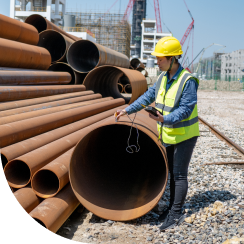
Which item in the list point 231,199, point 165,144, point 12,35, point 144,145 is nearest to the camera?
point 165,144

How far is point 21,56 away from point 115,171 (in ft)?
14.8

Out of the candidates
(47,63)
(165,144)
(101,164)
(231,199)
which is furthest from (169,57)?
(47,63)

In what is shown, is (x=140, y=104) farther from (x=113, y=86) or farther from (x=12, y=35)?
(x=113, y=86)

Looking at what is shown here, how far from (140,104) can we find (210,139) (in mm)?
5226

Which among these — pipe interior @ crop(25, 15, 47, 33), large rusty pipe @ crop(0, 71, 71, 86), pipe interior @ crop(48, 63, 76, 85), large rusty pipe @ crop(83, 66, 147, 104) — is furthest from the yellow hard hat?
pipe interior @ crop(25, 15, 47, 33)

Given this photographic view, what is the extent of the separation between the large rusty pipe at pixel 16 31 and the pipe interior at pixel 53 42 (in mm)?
1723

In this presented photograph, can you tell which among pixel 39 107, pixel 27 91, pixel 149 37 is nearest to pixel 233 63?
pixel 149 37

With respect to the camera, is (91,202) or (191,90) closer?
(191,90)

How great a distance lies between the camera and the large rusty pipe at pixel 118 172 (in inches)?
132

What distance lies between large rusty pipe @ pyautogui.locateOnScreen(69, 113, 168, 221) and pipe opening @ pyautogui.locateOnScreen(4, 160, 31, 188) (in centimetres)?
67

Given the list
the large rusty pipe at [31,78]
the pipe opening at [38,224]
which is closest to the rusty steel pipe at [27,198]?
the pipe opening at [38,224]

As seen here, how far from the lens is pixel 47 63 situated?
339 inches

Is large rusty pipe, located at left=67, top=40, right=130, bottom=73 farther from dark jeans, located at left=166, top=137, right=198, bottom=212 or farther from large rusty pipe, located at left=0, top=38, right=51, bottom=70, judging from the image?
dark jeans, located at left=166, top=137, right=198, bottom=212

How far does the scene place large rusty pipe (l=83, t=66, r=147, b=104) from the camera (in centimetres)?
988
